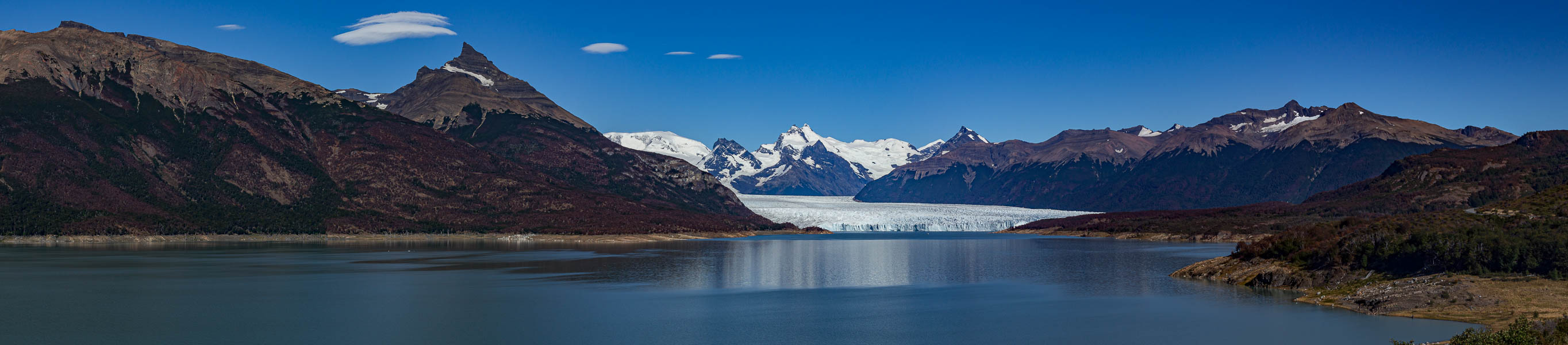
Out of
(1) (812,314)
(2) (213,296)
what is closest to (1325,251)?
(1) (812,314)

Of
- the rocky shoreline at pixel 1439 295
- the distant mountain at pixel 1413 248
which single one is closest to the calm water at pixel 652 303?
the rocky shoreline at pixel 1439 295

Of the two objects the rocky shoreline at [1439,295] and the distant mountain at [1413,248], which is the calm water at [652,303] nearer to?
the rocky shoreline at [1439,295]

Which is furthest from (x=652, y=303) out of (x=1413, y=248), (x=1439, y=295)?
(x=1413, y=248)

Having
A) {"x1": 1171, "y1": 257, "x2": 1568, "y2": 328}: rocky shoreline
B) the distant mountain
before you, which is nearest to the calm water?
{"x1": 1171, "y1": 257, "x2": 1568, "y2": 328}: rocky shoreline

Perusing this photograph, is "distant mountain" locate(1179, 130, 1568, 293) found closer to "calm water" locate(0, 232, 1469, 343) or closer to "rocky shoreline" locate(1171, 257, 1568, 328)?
"rocky shoreline" locate(1171, 257, 1568, 328)

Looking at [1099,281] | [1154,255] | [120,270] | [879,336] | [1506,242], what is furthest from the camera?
[1154,255]

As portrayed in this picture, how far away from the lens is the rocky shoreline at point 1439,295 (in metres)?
56.5

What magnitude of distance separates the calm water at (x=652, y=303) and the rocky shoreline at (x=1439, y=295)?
6.34 feet

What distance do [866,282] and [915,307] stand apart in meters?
21.0

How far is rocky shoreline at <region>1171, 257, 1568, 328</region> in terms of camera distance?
56500 mm

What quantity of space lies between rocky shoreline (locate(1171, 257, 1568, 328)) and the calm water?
6.34 ft

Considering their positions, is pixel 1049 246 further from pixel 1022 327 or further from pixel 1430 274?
pixel 1022 327

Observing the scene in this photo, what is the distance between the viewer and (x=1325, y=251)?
78875mm

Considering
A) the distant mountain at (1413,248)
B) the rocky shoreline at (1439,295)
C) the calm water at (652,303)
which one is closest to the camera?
the calm water at (652,303)
